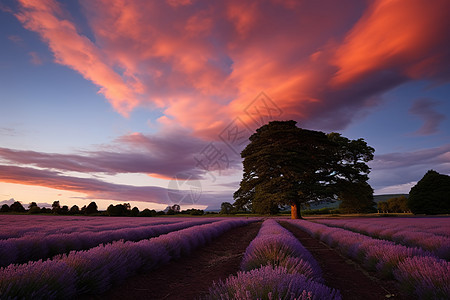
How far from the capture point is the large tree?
21.5m

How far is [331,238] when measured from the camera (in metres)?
7.61

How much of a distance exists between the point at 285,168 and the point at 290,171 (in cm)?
61

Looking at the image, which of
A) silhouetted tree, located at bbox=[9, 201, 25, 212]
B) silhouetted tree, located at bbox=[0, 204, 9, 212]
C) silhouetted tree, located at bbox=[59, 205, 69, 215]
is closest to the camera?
silhouetted tree, located at bbox=[59, 205, 69, 215]

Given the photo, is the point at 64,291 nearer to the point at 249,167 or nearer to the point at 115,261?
the point at 115,261

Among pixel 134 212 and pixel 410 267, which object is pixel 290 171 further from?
pixel 134 212

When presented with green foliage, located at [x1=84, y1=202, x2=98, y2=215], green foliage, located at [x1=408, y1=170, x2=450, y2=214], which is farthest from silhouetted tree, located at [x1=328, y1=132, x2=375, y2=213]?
green foliage, located at [x1=84, y1=202, x2=98, y2=215]

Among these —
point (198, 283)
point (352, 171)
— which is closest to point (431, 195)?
point (352, 171)

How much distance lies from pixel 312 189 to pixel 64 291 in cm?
2129

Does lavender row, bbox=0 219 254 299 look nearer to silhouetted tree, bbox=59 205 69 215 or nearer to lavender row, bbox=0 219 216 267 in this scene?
lavender row, bbox=0 219 216 267

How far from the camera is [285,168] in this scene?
71.3 ft

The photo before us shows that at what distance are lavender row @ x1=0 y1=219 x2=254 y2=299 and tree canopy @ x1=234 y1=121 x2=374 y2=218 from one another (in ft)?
57.6

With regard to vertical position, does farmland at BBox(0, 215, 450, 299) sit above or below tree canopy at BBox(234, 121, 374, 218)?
below

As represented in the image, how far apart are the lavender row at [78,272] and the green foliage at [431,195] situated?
1777 inches

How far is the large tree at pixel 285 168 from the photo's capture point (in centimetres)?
2153
